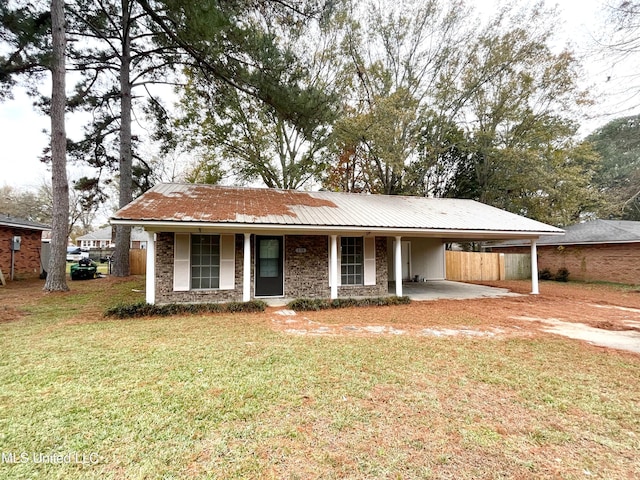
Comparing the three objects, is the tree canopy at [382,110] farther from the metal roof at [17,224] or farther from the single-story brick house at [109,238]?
the single-story brick house at [109,238]

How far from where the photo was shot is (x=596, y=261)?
1459cm

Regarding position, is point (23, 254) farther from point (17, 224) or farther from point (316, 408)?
point (316, 408)

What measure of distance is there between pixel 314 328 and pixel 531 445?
4082mm

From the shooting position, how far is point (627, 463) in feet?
7.24

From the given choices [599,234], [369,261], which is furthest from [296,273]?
[599,234]

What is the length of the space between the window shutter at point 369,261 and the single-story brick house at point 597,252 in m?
10.2

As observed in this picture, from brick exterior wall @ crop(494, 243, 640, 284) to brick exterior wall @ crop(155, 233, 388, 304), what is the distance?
40.6 ft

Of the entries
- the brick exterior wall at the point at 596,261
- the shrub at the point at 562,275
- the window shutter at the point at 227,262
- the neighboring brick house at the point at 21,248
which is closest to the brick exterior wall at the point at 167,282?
the window shutter at the point at 227,262

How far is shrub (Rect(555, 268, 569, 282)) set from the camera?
1552cm

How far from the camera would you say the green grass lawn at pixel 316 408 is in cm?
215

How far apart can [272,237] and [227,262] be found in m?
1.53

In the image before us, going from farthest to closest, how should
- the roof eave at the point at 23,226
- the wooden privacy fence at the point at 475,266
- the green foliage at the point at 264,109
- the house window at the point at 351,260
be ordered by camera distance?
the wooden privacy fence at the point at 475,266, the roof eave at the point at 23,226, the house window at the point at 351,260, the green foliage at the point at 264,109

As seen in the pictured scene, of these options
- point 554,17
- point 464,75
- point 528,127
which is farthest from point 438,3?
point 528,127

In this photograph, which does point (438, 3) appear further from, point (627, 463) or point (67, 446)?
point (67, 446)
